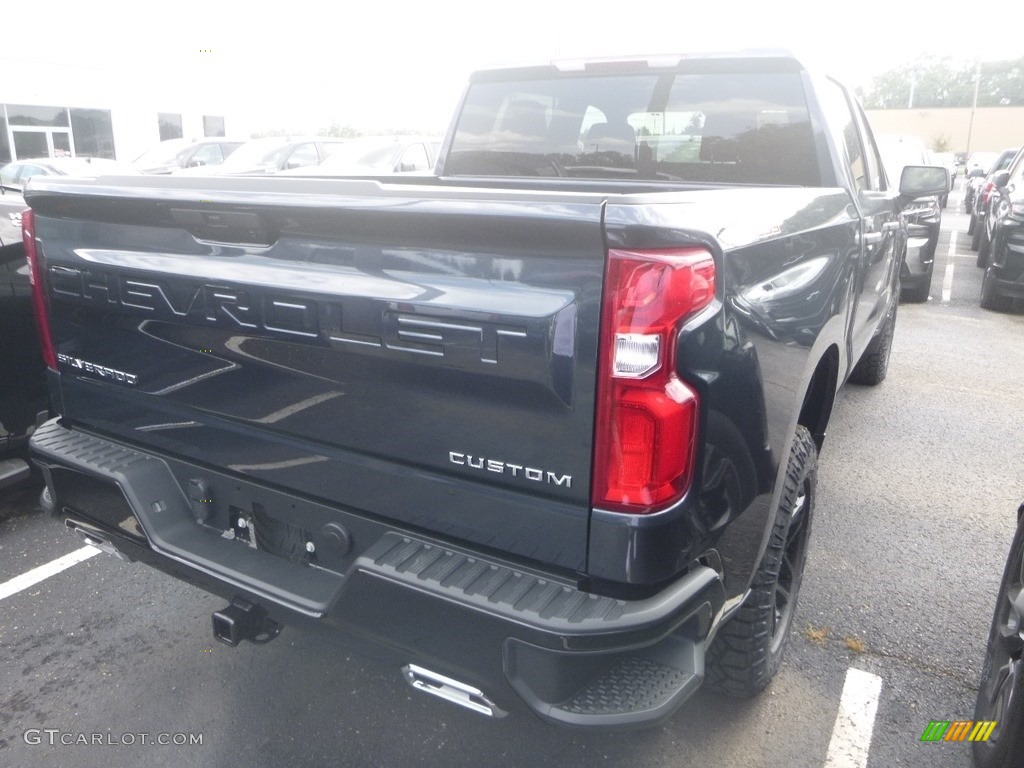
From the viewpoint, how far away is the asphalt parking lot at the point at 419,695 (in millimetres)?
2549

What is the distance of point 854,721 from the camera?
2.66 metres

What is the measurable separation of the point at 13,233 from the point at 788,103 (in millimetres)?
3485

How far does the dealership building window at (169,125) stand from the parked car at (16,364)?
29359 mm

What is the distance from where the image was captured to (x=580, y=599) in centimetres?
180

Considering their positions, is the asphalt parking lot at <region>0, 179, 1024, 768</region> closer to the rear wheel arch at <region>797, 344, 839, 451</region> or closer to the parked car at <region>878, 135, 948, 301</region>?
the rear wheel arch at <region>797, 344, 839, 451</region>

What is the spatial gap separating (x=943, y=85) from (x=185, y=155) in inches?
3324

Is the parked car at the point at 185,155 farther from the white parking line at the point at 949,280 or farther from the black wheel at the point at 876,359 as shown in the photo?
the black wheel at the point at 876,359

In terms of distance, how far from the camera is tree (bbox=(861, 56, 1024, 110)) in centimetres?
7762

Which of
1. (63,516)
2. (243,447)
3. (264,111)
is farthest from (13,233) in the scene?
(264,111)

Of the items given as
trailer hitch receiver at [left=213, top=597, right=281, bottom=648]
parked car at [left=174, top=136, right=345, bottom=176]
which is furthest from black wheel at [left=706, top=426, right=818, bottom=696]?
parked car at [left=174, top=136, right=345, bottom=176]

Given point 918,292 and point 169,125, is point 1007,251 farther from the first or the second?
point 169,125

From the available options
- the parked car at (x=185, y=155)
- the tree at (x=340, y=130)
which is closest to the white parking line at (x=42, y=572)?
the parked car at (x=185, y=155)

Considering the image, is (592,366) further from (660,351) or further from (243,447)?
(243,447)

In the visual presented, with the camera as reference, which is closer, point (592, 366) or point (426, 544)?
point (592, 366)
